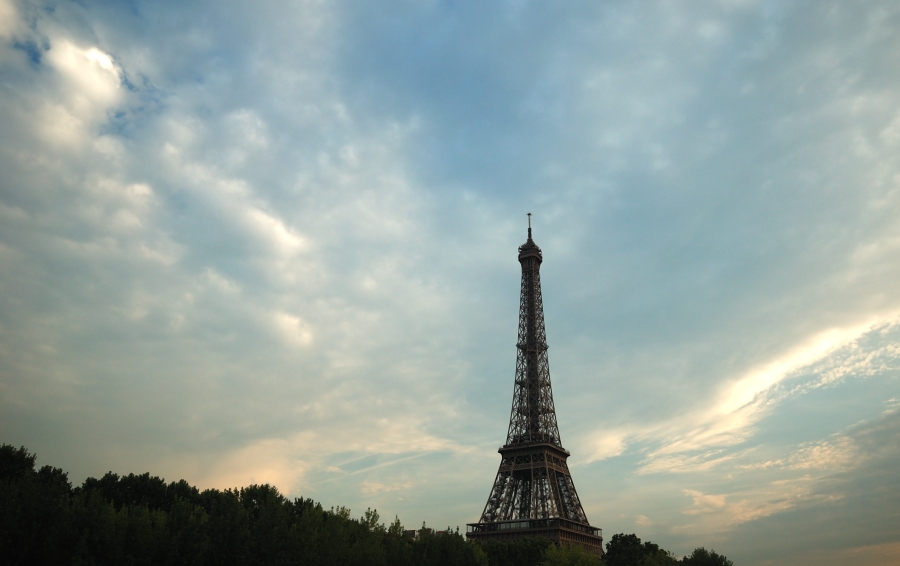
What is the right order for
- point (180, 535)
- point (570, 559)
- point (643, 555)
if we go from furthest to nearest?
point (643, 555), point (570, 559), point (180, 535)

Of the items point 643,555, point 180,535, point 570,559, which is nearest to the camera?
point 180,535

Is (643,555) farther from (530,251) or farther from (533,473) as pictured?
(530,251)

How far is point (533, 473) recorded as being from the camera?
362 feet

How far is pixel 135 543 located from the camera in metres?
43.6

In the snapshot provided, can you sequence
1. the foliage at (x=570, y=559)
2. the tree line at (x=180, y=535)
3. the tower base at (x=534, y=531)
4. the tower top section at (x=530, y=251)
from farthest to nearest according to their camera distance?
the tower top section at (x=530, y=251) < the tower base at (x=534, y=531) < the foliage at (x=570, y=559) < the tree line at (x=180, y=535)

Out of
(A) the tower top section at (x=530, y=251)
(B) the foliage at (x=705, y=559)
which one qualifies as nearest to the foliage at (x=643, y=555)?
(B) the foliage at (x=705, y=559)

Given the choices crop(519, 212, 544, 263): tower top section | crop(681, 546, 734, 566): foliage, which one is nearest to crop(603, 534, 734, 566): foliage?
crop(681, 546, 734, 566): foliage

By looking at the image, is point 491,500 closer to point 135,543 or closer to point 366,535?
point 366,535

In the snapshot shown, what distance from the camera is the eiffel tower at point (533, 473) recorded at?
10581 centimetres

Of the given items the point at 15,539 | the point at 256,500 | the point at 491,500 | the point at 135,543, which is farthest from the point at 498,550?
the point at 15,539

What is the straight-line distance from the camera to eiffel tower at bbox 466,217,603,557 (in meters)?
106

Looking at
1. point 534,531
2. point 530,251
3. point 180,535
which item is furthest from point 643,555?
point 180,535

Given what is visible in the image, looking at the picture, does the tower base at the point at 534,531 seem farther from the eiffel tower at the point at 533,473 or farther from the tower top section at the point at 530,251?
the tower top section at the point at 530,251

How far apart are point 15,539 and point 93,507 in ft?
14.3
